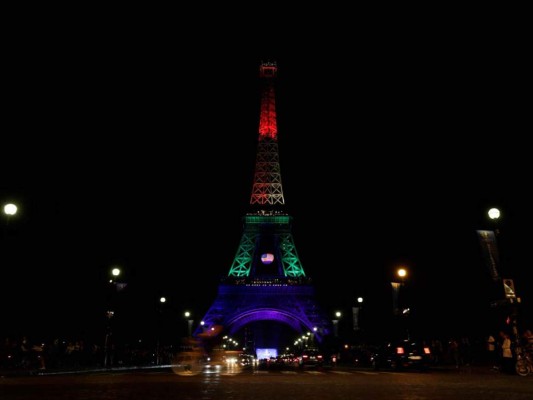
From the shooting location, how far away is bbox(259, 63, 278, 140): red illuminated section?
92.6 metres

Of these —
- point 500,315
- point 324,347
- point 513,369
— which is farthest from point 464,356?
point 324,347

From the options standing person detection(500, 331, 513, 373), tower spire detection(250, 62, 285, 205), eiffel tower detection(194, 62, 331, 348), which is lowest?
standing person detection(500, 331, 513, 373)

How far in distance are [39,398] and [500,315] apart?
125 feet

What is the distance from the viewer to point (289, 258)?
91.1 m

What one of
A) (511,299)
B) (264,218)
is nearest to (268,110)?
(264,218)

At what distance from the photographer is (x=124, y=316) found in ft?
194

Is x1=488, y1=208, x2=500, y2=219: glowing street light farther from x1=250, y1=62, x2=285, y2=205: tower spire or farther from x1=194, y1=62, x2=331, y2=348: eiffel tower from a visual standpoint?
x1=250, y1=62, x2=285, y2=205: tower spire

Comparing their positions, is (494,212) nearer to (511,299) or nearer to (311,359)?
(511,299)

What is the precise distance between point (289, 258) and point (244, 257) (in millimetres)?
6087

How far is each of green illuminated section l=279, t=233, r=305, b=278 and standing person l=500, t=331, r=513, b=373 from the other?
2605 inches

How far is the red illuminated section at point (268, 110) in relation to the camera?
304 ft

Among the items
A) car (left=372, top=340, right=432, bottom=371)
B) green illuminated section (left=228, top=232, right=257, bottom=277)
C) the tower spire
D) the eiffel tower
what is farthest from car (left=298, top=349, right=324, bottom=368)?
the tower spire

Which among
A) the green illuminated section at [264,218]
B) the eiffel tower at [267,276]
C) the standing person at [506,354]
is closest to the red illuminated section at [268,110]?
the eiffel tower at [267,276]

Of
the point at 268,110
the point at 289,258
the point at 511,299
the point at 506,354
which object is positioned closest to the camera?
the point at 511,299
